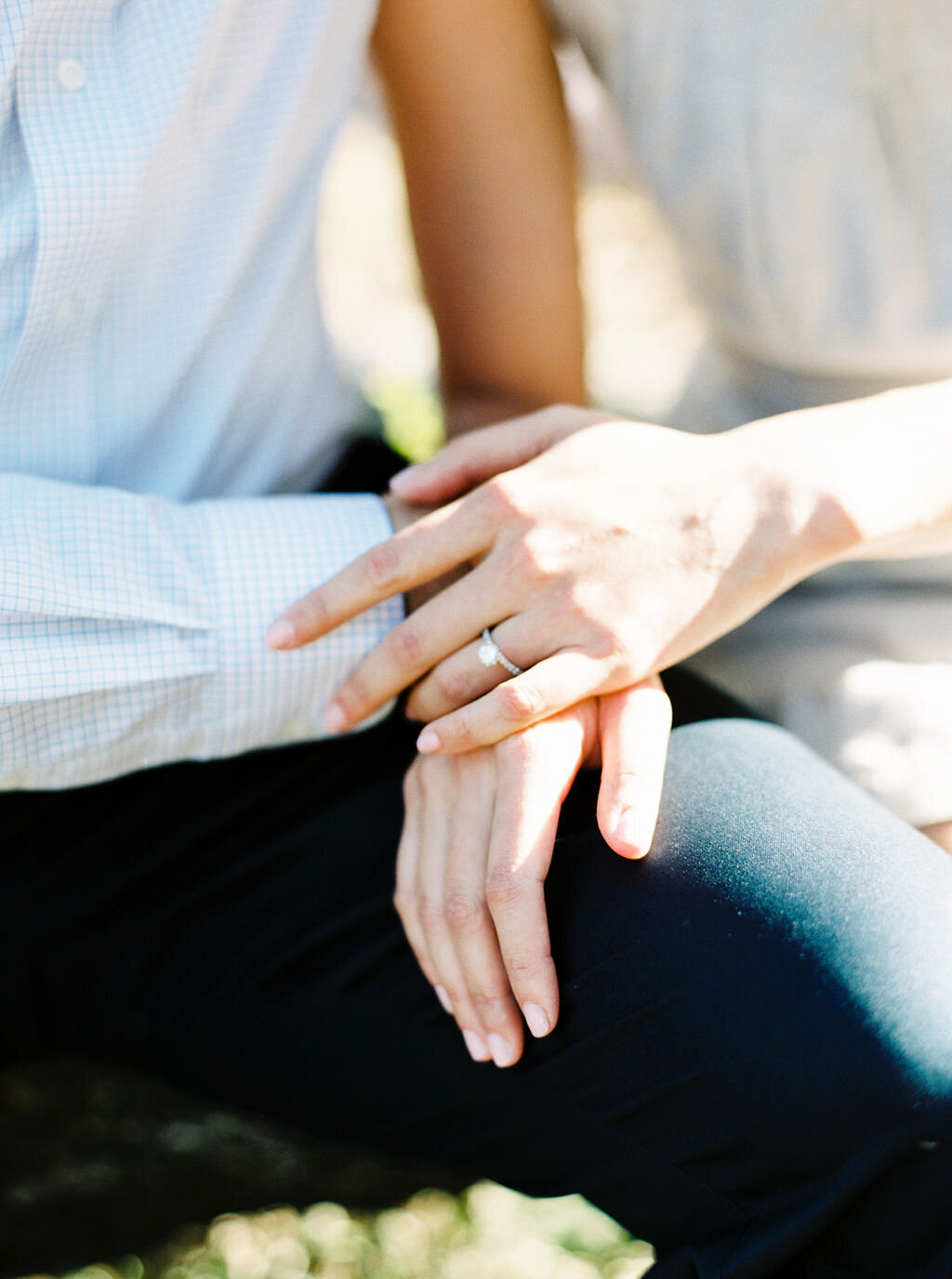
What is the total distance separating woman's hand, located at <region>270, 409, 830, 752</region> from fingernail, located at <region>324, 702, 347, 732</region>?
3 centimetres

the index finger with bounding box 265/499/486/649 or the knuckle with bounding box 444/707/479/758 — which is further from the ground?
the index finger with bounding box 265/499/486/649

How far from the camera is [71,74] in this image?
34.5 inches

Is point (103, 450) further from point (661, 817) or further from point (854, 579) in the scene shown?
point (854, 579)

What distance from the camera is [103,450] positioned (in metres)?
1.01

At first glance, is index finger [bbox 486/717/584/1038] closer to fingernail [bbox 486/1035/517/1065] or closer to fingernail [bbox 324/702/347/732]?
fingernail [bbox 486/1035/517/1065]

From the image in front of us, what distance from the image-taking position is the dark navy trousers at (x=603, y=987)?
29.6 inches

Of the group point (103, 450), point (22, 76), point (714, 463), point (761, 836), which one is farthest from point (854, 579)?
point (22, 76)

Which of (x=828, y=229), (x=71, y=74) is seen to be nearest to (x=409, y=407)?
(x=828, y=229)

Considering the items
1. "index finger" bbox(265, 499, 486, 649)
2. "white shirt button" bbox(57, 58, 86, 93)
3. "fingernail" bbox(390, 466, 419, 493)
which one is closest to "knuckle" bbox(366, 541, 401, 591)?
"index finger" bbox(265, 499, 486, 649)

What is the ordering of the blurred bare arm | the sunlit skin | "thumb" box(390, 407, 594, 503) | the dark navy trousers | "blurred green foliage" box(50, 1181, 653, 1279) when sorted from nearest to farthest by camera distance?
the dark navy trousers < the sunlit skin < "thumb" box(390, 407, 594, 503) < the blurred bare arm < "blurred green foliage" box(50, 1181, 653, 1279)

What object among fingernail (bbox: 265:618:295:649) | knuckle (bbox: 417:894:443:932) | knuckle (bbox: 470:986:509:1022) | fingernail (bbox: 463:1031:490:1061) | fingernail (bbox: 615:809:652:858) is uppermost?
fingernail (bbox: 265:618:295:649)

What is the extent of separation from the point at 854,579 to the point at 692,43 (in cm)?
55

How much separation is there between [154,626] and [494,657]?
0.27 m

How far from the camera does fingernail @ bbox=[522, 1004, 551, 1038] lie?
822 mm
